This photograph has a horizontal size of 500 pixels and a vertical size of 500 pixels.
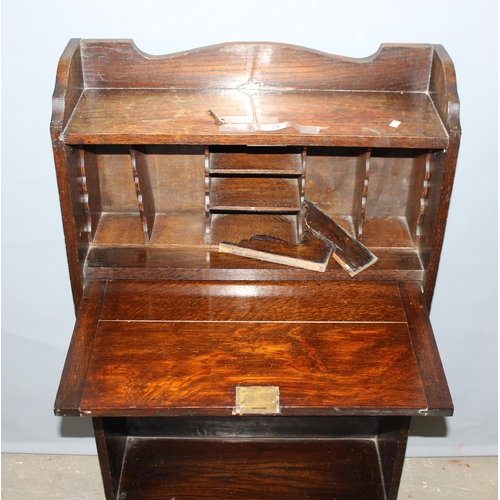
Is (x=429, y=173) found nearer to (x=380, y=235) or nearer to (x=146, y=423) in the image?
(x=380, y=235)

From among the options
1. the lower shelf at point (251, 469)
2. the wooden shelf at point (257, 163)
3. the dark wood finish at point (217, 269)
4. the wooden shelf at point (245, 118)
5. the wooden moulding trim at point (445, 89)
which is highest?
the wooden moulding trim at point (445, 89)

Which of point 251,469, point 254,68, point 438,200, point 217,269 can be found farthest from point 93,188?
point 251,469

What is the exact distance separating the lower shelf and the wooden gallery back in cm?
5

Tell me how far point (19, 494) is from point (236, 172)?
167 cm

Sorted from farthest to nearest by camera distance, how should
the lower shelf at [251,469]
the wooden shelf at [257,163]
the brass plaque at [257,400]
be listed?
the lower shelf at [251,469]
the wooden shelf at [257,163]
the brass plaque at [257,400]

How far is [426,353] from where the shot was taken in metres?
1.66

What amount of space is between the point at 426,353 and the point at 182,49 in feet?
3.31

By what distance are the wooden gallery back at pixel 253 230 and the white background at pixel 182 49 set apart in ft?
0.32

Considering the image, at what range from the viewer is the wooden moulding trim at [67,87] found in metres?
1.60

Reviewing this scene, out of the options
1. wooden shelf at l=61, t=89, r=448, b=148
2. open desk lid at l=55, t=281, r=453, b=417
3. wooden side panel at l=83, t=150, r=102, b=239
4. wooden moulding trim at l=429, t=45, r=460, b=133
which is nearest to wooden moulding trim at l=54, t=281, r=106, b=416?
open desk lid at l=55, t=281, r=453, b=417

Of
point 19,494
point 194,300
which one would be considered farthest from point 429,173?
point 19,494

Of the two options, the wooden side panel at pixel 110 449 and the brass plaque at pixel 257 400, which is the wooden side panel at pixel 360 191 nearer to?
the brass plaque at pixel 257 400

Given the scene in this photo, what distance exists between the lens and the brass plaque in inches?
59.9

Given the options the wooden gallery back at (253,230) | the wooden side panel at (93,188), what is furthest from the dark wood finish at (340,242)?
the wooden side panel at (93,188)
